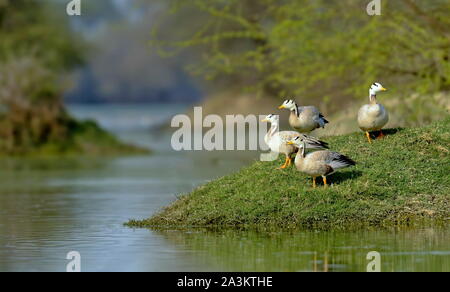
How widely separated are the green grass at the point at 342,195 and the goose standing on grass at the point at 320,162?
1.12 ft

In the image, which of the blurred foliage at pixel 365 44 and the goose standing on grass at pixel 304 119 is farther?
the blurred foliage at pixel 365 44

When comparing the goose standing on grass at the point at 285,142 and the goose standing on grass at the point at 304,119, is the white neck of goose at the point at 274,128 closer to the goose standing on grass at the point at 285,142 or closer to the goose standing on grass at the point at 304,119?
the goose standing on grass at the point at 285,142

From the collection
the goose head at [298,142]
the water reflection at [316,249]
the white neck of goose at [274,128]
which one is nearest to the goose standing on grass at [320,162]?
the goose head at [298,142]

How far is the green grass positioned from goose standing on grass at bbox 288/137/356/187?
0.34 m

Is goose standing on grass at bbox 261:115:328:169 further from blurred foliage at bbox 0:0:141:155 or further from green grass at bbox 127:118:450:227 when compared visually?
blurred foliage at bbox 0:0:141:155

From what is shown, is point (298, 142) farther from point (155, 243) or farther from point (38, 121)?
point (38, 121)

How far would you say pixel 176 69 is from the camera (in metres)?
102

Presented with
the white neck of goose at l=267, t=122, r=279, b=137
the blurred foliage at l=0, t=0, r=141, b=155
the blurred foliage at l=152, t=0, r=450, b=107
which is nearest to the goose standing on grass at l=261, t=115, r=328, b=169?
the white neck of goose at l=267, t=122, r=279, b=137

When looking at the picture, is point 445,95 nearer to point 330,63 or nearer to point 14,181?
point 330,63

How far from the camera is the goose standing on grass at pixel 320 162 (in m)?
15.4

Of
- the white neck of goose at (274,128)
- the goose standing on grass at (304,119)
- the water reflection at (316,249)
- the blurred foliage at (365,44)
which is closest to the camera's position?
the water reflection at (316,249)

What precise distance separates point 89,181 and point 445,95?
9.35m

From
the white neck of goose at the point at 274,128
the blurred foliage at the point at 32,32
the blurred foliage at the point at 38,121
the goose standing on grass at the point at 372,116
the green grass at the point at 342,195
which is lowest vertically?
the green grass at the point at 342,195
